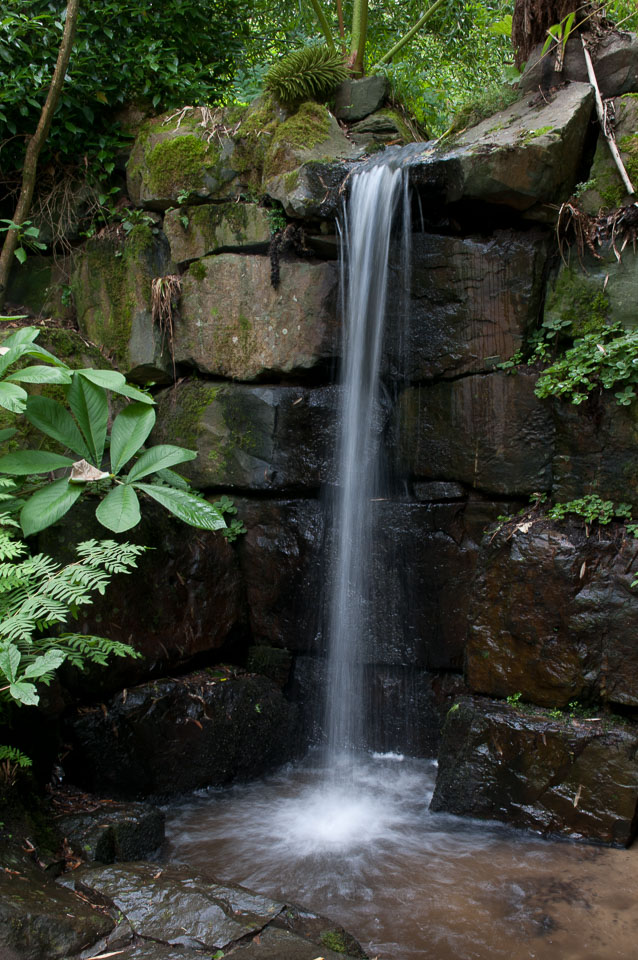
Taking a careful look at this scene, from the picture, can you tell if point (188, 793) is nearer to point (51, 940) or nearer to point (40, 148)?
point (51, 940)

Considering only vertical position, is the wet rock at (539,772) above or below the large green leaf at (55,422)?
below

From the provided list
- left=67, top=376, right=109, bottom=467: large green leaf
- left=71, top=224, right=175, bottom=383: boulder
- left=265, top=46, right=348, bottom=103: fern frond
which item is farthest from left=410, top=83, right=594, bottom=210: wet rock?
left=67, top=376, right=109, bottom=467: large green leaf

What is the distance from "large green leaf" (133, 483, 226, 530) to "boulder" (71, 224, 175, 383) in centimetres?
159

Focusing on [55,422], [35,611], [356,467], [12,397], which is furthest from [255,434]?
[35,611]

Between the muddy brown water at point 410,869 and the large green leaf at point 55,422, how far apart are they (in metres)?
1.91

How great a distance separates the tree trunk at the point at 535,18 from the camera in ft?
12.5

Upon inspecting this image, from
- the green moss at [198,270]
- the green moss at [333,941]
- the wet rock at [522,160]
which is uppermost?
→ the wet rock at [522,160]

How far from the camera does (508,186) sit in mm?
3633

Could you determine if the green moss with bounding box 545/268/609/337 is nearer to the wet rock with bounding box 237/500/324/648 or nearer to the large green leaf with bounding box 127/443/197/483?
the wet rock with bounding box 237/500/324/648

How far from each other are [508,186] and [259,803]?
11.3 feet

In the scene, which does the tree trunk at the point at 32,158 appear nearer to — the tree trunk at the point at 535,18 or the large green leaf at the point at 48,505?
the large green leaf at the point at 48,505

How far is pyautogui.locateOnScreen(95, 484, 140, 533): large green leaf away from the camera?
3.18 meters

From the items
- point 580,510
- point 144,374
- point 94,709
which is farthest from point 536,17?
point 94,709

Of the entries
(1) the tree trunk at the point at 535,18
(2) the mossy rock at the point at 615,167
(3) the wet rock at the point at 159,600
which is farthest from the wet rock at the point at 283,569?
(1) the tree trunk at the point at 535,18
